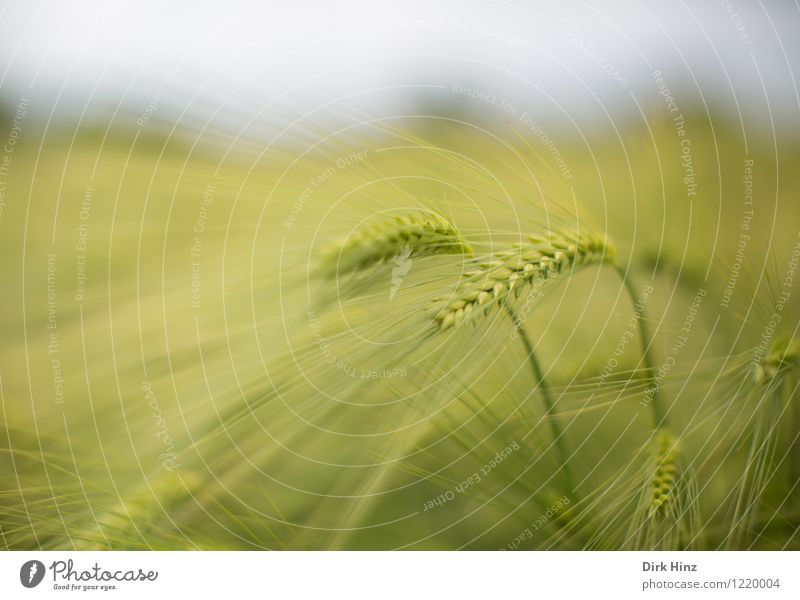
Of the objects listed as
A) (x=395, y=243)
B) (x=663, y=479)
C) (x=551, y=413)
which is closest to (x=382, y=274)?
(x=395, y=243)

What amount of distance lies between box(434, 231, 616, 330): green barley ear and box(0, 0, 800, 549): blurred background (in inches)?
0.9

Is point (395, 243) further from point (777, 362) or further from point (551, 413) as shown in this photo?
point (777, 362)

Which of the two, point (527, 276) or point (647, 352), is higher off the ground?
point (527, 276)

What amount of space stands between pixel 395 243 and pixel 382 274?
1.8 inches

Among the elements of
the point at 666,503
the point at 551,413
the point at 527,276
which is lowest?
the point at 666,503

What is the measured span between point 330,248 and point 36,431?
45 centimetres

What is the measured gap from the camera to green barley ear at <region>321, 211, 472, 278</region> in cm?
80

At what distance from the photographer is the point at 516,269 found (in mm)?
832

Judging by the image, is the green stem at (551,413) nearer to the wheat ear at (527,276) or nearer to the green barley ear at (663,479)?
the wheat ear at (527,276)

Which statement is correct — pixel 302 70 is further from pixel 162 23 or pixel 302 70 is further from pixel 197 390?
pixel 197 390

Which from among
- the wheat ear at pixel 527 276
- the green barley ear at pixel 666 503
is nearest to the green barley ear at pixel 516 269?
the wheat ear at pixel 527 276

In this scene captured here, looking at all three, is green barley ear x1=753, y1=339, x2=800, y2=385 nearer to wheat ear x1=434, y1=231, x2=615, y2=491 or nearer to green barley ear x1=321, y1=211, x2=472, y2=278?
wheat ear x1=434, y1=231, x2=615, y2=491
